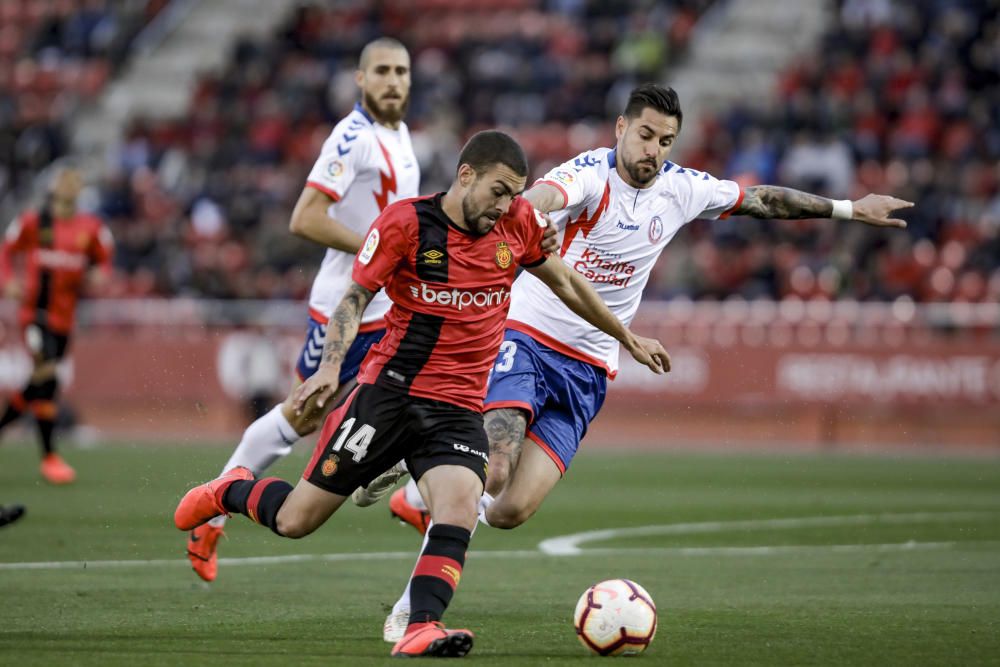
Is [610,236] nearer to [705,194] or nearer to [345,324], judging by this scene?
[705,194]

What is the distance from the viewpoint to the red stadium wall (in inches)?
808

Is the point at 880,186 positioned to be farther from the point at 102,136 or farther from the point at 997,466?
the point at 102,136

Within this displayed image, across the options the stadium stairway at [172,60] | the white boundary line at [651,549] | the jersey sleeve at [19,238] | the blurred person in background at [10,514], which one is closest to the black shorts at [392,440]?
the blurred person in background at [10,514]

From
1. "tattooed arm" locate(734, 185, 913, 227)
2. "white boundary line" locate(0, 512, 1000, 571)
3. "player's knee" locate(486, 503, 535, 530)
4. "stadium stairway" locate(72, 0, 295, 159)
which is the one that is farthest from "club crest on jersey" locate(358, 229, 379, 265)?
"stadium stairway" locate(72, 0, 295, 159)

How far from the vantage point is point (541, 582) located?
907cm

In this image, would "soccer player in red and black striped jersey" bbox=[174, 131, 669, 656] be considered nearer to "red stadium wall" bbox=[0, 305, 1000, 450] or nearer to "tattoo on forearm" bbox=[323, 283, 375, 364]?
"tattoo on forearm" bbox=[323, 283, 375, 364]

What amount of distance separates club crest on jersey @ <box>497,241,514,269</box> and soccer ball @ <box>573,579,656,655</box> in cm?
142

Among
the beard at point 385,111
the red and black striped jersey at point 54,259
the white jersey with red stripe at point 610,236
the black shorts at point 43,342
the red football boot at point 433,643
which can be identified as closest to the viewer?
the red football boot at point 433,643

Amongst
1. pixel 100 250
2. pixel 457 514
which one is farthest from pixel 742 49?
pixel 457 514

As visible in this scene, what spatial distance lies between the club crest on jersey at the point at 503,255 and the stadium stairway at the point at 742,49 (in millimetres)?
20105

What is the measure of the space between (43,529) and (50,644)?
5.00m

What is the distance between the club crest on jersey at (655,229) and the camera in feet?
27.6

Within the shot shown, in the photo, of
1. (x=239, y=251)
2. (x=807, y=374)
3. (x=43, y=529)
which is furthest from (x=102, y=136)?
(x=43, y=529)

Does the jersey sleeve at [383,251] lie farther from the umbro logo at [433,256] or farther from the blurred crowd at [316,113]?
the blurred crowd at [316,113]
